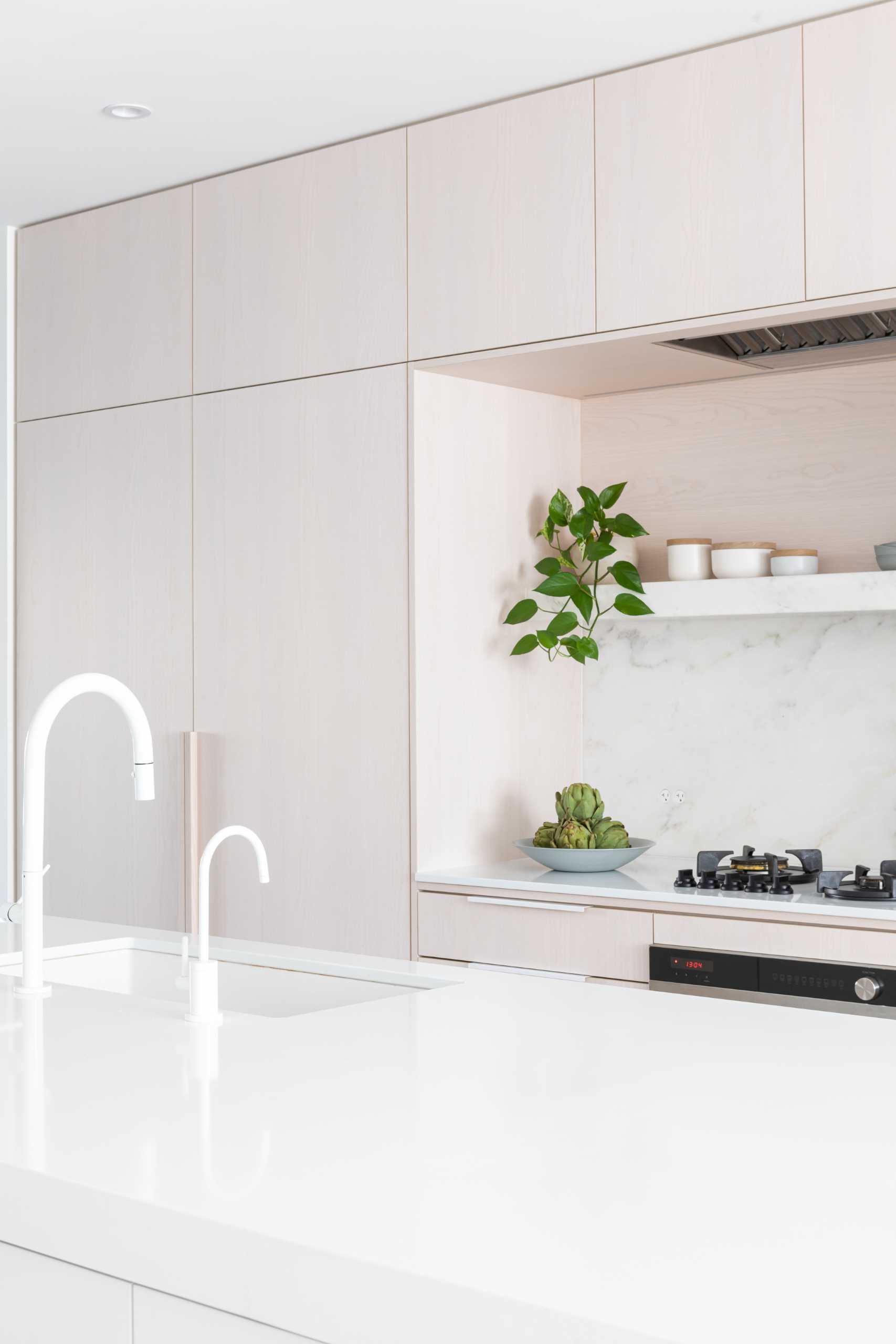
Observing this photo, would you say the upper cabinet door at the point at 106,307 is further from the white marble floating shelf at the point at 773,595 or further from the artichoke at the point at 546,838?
the artichoke at the point at 546,838

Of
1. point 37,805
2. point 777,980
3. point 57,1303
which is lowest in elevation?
point 777,980

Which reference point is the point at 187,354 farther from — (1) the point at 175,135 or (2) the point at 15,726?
(2) the point at 15,726

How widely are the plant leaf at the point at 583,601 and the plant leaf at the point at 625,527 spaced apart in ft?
0.52

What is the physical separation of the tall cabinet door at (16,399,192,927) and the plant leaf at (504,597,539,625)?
88 centimetres

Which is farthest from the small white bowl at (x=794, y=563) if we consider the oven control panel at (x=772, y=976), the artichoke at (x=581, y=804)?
the oven control panel at (x=772, y=976)

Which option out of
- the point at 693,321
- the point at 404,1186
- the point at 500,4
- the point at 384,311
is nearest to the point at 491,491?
the point at 384,311

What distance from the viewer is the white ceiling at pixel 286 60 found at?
2.79m

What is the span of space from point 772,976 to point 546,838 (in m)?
0.68

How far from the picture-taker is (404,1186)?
1059mm

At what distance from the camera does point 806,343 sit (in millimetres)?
3188

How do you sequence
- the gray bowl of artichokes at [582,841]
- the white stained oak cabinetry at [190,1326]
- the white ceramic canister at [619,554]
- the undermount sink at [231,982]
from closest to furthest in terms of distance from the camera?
the white stained oak cabinetry at [190,1326] → the undermount sink at [231,982] → the gray bowl of artichokes at [582,841] → the white ceramic canister at [619,554]

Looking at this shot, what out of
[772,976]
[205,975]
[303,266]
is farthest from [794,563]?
[205,975]

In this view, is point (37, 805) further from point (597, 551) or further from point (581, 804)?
point (597, 551)

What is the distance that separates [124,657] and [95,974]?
180cm
